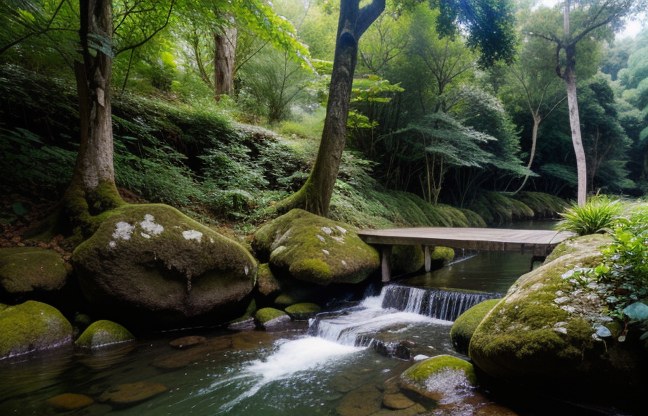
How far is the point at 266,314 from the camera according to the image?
5262 millimetres

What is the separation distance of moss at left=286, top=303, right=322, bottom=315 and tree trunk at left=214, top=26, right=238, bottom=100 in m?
8.27

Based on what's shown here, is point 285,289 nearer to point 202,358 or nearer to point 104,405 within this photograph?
point 202,358

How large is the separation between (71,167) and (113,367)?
4.01m

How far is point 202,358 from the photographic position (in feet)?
13.0

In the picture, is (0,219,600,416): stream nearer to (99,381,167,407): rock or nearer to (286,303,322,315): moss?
(99,381,167,407): rock

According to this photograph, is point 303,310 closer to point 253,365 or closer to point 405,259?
point 253,365

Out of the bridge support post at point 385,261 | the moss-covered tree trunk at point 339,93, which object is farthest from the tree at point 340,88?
the bridge support post at point 385,261

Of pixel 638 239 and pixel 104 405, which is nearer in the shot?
pixel 638 239

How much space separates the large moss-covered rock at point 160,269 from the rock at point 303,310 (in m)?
0.82

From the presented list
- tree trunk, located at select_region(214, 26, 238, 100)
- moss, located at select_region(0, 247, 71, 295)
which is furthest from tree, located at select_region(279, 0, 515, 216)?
tree trunk, located at select_region(214, 26, 238, 100)

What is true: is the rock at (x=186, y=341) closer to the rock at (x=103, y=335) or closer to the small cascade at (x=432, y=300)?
the rock at (x=103, y=335)

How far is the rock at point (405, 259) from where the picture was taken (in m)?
7.45

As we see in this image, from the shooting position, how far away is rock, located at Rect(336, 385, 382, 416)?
9.45ft

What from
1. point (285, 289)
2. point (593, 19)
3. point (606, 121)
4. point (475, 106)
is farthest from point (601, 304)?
point (606, 121)
